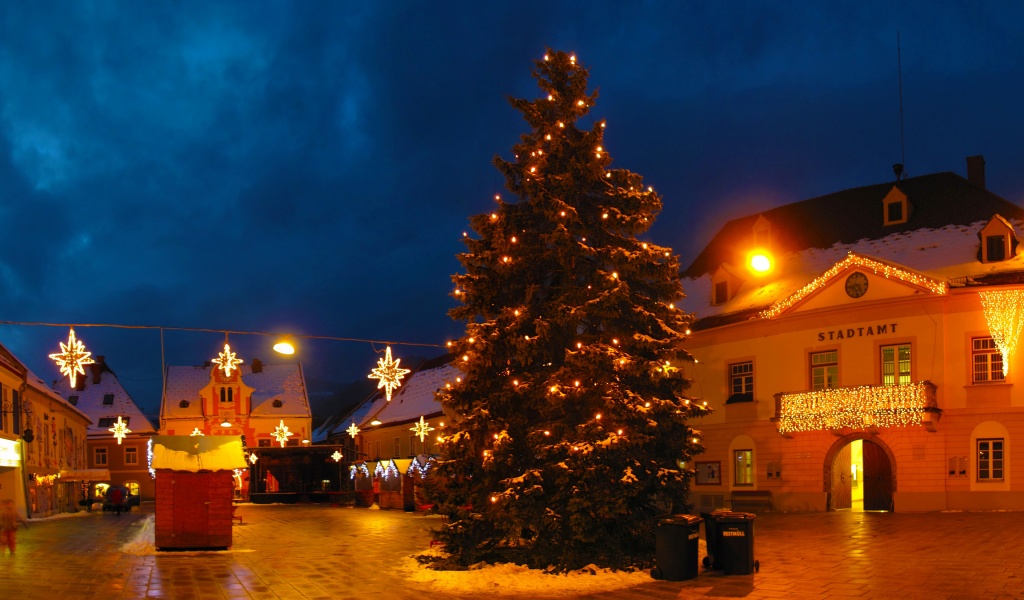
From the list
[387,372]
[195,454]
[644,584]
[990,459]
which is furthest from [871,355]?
[195,454]

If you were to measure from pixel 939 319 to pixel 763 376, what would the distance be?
666 centimetres

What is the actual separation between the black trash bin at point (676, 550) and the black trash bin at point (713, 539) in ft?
1.81

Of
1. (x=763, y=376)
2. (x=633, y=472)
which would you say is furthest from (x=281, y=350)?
(x=763, y=376)

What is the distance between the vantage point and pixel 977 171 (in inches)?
1383

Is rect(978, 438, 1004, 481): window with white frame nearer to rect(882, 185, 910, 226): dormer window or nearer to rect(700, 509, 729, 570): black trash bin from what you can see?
rect(882, 185, 910, 226): dormer window

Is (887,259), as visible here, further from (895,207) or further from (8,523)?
(8,523)

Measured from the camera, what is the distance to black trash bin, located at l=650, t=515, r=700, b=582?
1559 cm

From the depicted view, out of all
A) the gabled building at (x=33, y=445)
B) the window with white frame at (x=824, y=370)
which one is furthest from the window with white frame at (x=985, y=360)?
the gabled building at (x=33, y=445)

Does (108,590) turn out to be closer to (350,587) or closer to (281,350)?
(350,587)

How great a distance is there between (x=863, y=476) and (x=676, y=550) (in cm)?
1759

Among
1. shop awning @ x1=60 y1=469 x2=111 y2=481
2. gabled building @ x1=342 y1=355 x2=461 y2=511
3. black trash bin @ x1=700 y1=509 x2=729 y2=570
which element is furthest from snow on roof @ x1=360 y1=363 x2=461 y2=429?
black trash bin @ x1=700 y1=509 x2=729 y2=570

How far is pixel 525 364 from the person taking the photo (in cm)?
1788

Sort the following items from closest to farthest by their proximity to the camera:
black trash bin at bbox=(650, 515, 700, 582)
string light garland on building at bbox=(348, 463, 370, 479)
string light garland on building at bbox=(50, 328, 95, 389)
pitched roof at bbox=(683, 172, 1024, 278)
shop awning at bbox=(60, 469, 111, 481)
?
black trash bin at bbox=(650, 515, 700, 582) → string light garland on building at bbox=(50, 328, 95, 389) → pitched roof at bbox=(683, 172, 1024, 278) → shop awning at bbox=(60, 469, 111, 481) → string light garland on building at bbox=(348, 463, 370, 479)

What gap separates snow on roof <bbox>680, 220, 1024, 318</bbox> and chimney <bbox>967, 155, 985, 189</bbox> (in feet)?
15.3
